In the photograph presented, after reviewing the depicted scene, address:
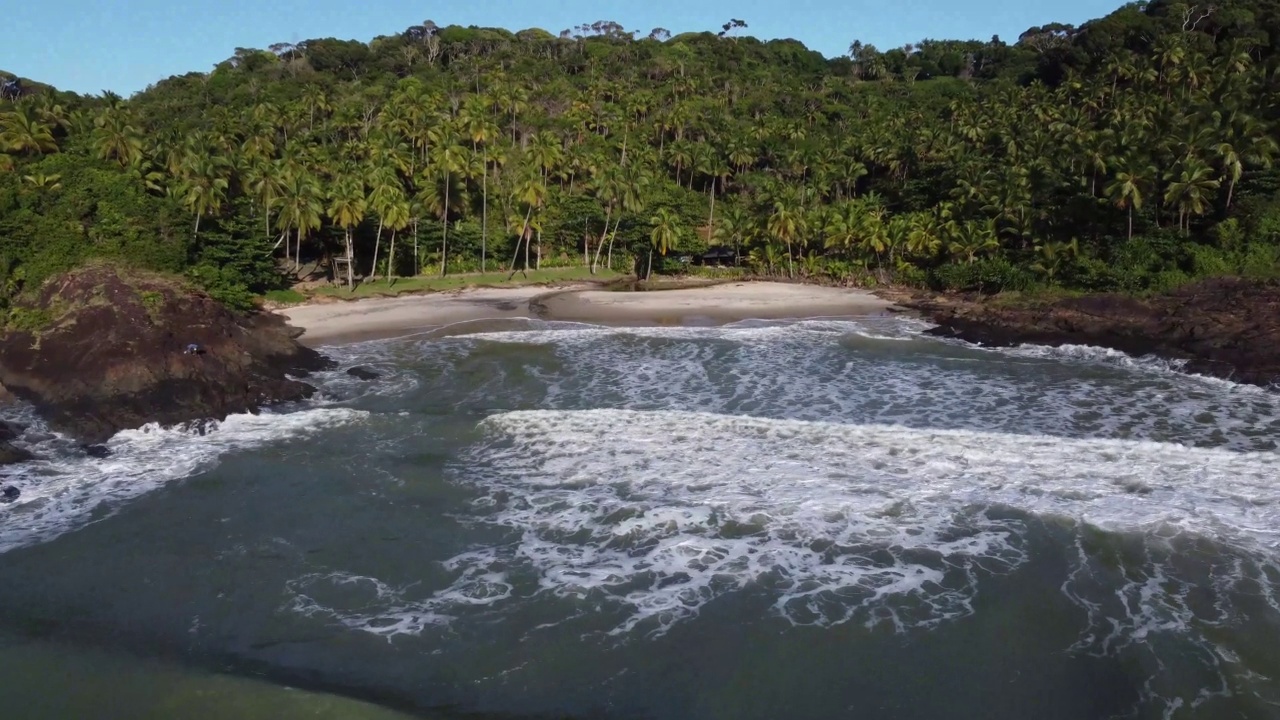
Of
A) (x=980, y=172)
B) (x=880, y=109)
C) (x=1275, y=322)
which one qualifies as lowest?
(x=1275, y=322)

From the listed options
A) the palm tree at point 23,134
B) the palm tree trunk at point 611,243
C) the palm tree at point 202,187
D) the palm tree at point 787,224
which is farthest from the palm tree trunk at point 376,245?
the palm tree at point 787,224

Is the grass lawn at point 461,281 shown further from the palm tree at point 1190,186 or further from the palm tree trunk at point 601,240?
the palm tree at point 1190,186


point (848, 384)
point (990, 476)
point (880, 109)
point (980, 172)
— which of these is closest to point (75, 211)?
point (848, 384)

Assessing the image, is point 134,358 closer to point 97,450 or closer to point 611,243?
point 97,450

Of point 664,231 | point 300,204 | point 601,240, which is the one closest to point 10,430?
point 300,204

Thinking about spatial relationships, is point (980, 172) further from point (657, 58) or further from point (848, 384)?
point (657, 58)

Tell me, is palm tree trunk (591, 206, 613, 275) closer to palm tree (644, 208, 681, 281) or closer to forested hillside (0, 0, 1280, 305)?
forested hillside (0, 0, 1280, 305)

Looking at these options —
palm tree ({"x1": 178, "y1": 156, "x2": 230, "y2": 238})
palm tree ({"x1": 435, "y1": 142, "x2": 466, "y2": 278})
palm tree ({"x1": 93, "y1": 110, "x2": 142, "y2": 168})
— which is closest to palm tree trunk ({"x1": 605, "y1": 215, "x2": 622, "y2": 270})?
palm tree ({"x1": 435, "y1": 142, "x2": 466, "y2": 278})
